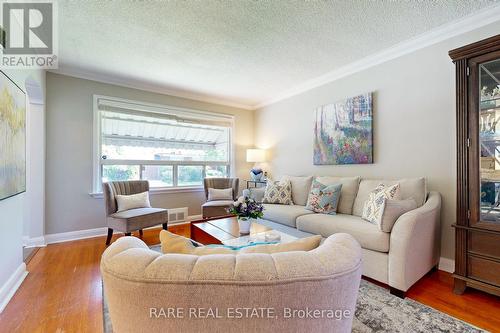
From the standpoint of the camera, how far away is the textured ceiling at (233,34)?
1987mm

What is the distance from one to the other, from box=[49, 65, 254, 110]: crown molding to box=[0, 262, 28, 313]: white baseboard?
99.8 inches

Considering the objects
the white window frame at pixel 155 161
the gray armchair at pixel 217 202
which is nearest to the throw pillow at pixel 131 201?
the white window frame at pixel 155 161

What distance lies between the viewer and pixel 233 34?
2.37 metres

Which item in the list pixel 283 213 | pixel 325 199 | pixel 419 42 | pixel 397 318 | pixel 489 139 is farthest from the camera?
pixel 283 213

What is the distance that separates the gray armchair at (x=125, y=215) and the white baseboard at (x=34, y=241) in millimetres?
834

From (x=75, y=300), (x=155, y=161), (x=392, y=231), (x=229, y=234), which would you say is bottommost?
(x=75, y=300)

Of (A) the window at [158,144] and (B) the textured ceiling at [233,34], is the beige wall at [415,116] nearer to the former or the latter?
(B) the textured ceiling at [233,34]

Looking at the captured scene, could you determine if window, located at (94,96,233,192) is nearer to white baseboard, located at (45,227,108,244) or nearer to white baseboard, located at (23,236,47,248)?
white baseboard, located at (45,227,108,244)

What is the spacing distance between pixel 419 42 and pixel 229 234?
2885mm

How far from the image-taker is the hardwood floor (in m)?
1.55

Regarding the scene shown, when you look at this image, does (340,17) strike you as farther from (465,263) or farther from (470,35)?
(465,263)

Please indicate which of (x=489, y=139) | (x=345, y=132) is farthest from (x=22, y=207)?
(x=489, y=139)

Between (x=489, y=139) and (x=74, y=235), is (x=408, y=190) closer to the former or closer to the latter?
(x=489, y=139)

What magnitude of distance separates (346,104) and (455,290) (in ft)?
7.65
